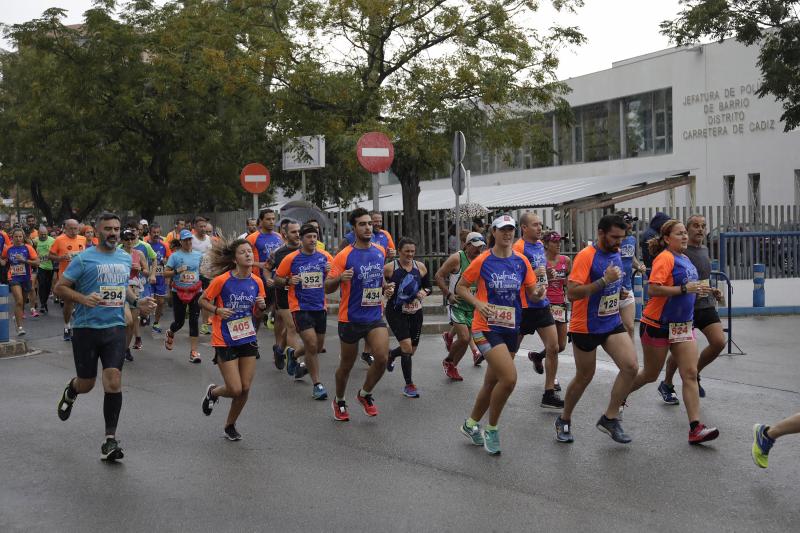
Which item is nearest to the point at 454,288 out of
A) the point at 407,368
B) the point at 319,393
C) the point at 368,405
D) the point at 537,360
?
the point at 407,368

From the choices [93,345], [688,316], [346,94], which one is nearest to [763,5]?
[346,94]

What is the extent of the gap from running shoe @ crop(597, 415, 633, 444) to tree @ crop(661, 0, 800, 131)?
19829mm

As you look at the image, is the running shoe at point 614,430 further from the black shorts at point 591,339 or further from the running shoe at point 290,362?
the running shoe at point 290,362

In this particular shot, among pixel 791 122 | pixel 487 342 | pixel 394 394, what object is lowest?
pixel 394 394

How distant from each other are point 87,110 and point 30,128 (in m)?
5.26

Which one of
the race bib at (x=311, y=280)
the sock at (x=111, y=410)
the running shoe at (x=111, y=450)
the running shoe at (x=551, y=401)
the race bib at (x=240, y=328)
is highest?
the race bib at (x=311, y=280)

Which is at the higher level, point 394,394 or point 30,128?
point 30,128

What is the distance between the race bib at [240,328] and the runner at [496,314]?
5.70 ft

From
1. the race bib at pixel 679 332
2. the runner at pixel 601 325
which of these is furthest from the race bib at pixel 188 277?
the race bib at pixel 679 332

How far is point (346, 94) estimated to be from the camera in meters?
21.5

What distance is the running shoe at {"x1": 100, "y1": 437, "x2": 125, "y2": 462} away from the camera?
7469 mm

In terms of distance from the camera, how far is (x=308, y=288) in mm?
10469

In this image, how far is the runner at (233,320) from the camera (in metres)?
8.23

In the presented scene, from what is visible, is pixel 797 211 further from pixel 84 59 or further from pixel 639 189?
pixel 84 59
